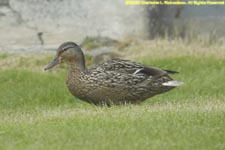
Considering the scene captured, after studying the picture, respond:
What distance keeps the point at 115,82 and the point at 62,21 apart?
6650mm

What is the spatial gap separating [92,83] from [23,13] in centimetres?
673

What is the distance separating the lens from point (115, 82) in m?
12.1

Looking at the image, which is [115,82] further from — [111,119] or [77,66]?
[111,119]

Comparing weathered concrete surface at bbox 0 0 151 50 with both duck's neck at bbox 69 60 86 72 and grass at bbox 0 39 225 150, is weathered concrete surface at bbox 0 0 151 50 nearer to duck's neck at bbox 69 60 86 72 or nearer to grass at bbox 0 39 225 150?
grass at bbox 0 39 225 150

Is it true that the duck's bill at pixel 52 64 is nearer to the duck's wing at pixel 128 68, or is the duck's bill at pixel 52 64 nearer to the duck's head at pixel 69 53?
the duck's head at pixel 69 53

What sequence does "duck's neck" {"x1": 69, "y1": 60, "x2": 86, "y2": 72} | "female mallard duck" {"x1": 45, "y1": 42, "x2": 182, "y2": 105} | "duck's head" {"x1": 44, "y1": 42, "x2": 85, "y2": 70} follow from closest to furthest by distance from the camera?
"female mallard duck" {"x1": 45, "y1": 42, "x2": 182, "y2": 105} → "duck's neck" {"x1": 69, "y1": 60, "x2": 86, "y2": 72} → "duck's head" {"x1": 44, "y1": 42, "x2": 85, "y2": 70}

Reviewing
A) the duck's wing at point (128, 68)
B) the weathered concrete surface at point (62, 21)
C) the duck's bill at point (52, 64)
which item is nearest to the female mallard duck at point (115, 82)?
the duck's wing at point (128, 68)

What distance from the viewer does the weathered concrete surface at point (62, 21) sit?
18.5m

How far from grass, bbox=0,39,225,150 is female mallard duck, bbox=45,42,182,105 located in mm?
194

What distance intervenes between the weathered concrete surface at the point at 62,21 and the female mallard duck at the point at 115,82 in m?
5.97

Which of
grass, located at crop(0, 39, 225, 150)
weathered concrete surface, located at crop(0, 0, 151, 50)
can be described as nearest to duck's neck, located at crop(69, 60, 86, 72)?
grass, located at crop(0, 39, 225, 150)

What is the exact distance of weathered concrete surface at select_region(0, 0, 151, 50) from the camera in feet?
60.6

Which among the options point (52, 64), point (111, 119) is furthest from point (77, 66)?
point (111, 119)

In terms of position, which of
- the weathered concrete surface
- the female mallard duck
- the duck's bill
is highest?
the duck's bill
